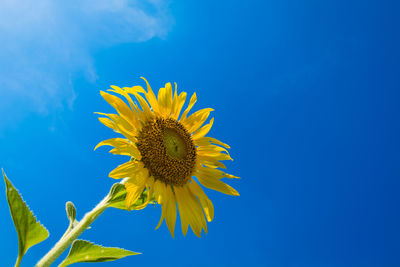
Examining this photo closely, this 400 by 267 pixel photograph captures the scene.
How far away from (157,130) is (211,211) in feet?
3.42

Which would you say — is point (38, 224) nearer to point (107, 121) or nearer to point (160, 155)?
point (107, 121)

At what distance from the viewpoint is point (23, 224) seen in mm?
2033

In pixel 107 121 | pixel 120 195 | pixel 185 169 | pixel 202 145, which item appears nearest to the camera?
pixel 120 195

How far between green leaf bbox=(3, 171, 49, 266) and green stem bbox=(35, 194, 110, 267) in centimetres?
11

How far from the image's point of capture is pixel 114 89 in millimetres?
3045

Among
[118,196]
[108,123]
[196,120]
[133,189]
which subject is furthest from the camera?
[196,120]

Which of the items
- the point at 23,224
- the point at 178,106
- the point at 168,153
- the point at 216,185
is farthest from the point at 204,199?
the point at 23,224

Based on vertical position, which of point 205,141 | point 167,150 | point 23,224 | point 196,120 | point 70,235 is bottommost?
point 23,224

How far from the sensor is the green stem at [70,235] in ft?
6.58

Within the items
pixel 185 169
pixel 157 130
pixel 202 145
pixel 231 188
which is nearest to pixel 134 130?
pixel 157 130

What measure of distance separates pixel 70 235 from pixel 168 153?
1495 millimetres

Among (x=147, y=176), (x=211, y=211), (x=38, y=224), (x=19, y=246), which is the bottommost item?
(x=19, y=246)

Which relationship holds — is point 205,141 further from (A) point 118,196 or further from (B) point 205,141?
(A) point 118,196

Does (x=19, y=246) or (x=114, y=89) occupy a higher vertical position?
(x=114, y=89)
